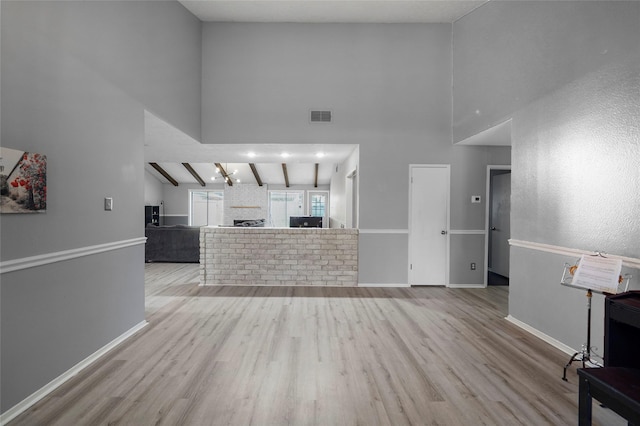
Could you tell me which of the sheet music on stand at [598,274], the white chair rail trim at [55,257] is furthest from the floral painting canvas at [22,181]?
the sheet music on stand at [598,274]

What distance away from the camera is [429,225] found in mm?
4996

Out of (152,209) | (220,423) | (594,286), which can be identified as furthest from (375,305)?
(152,209)

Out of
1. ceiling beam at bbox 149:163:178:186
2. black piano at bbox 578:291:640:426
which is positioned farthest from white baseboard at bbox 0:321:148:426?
ceiling beam at bbox 149:163:178:186

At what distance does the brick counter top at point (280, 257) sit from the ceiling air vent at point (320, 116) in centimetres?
181

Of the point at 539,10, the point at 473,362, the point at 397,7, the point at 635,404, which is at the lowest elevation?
the point at 473,362

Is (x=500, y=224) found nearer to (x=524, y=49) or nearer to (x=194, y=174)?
(x=524, y=49)

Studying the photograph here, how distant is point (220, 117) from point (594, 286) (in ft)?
16.4

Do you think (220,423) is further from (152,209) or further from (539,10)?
(152,209)

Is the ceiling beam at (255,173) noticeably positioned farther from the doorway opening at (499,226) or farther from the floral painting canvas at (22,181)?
the floral painting canvas at (22,181)

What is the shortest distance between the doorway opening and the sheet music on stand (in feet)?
11.3

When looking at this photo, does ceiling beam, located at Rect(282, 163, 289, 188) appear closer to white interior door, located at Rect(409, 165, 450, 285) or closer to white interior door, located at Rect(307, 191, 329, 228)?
white interior door, located at Rect(307, 191, 329, 228)

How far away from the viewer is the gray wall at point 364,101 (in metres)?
4.90

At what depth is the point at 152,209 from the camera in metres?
10.3

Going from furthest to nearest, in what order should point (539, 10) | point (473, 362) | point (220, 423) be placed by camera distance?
point (539, 10) < point (473, 362) < point (220, 423)
